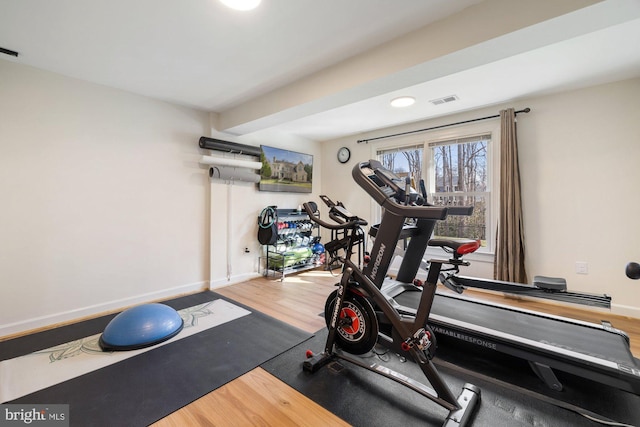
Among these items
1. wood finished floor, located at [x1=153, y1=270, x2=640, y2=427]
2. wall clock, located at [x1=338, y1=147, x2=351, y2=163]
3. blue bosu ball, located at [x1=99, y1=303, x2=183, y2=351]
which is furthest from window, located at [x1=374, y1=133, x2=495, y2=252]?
blue bosu ball, located at [x1=99, y1=303, x2=183, y2=351]

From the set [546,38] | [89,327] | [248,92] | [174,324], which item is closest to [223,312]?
[174,324]

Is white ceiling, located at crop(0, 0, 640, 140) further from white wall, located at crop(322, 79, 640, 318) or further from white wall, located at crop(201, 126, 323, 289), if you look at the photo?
white wall, located at crop(201, 126, 323, 289)

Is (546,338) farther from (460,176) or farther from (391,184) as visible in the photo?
(460,176)

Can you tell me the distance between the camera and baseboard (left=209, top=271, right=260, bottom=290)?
12.4ft

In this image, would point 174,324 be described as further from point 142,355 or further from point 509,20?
point 509,20

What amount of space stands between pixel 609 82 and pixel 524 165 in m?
1.08

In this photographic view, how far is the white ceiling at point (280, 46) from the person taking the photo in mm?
1698

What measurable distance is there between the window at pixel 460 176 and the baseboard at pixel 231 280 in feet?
9.78

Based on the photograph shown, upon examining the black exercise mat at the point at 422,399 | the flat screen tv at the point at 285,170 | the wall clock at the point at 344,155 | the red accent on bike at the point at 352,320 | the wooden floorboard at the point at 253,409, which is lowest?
the wooden floorboard at the point at 253,409

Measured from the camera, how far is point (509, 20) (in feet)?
5.11

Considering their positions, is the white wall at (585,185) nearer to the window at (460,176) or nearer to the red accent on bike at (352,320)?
the window at (460,176)

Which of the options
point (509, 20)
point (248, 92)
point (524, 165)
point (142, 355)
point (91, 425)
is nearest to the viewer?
point (91, 425)

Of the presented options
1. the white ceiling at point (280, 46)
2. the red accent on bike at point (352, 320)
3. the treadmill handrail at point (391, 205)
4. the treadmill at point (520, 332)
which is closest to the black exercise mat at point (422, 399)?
the treadmill at point (520, 332)

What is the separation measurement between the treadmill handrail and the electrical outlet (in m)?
2.70
